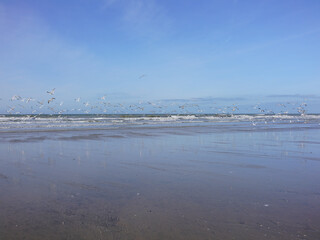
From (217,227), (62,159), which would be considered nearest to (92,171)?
(62,159)

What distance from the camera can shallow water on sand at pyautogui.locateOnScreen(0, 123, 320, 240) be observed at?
4.48 meters

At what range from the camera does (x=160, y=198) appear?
6.01 meters

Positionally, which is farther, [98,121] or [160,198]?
[98,121]

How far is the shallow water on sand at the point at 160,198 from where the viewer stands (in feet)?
14.7

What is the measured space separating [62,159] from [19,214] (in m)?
5.85

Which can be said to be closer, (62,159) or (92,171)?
(92,171)

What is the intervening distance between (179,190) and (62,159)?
20.0ft

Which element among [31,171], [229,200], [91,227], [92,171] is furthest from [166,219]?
[31,171]

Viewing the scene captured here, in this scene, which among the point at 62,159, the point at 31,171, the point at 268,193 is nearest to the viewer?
the point at 268,193

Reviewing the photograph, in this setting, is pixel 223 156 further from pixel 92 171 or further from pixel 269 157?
pixel 92 171

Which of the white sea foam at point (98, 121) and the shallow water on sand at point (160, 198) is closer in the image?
the shallow water on sand at point (160, 198)

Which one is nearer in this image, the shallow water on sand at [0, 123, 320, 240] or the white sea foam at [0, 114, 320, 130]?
the shallow water on sand at [0, 123, 320, 240]

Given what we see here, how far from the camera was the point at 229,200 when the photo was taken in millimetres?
5836

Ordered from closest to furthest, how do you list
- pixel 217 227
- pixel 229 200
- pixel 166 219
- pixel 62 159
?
1. pixel 217 227
2. pixel 166 219
3. pixel 229 200
4. pixel 62 159
